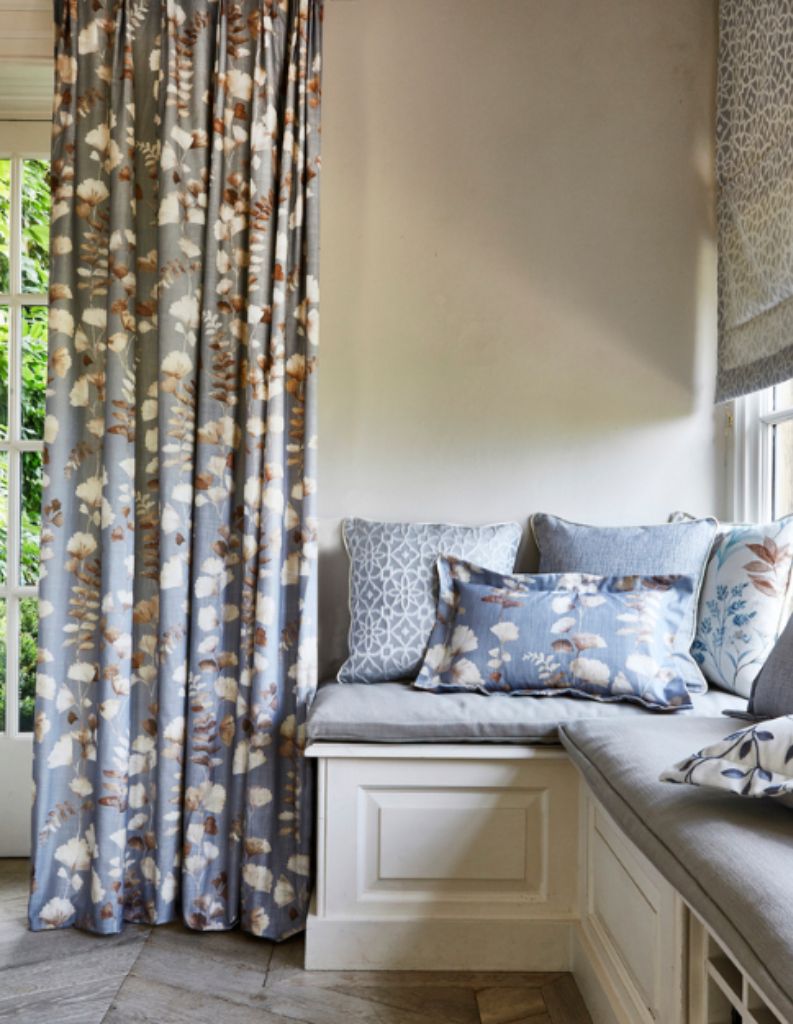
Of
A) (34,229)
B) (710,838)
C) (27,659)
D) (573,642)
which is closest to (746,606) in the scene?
(573,642)

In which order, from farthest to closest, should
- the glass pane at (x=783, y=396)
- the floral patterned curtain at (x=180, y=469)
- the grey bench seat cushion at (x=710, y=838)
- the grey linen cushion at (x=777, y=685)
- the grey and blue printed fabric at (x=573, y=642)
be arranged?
1. the glass pane at (x=783, y=396)
2. the floral patterned curtain at (x=180, y=469)
3. the grey and blue printed fabric at (x=573, y=642)
4. the grey linen cushion at (x=777, y=685)
5. the grey bench seat cushion at (x=710, y=838)

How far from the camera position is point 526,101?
7.82 ft

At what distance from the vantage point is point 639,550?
2174mm

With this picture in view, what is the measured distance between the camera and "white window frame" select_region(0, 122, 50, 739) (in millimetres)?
2492

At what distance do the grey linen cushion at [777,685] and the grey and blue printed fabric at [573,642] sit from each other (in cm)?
27

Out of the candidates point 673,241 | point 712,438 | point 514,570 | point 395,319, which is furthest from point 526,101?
point 514,570

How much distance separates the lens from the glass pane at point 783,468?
7.41 feet

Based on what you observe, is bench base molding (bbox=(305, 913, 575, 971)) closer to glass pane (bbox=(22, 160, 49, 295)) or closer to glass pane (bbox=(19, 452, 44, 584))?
glass pane (bbox=(19, 452, 44, 584))

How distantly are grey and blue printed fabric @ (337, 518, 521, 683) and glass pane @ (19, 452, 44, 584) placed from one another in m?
0.96

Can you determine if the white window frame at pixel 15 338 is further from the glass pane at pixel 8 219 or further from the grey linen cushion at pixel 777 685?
the grey linen cushion at pixel 777 685

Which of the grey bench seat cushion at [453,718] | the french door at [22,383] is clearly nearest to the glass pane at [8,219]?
the french door at [22,383]

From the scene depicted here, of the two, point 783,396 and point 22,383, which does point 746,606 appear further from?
point 22,383

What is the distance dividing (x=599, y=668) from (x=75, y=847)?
1.36 meters

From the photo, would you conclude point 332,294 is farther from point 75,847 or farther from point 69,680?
point 75,847
